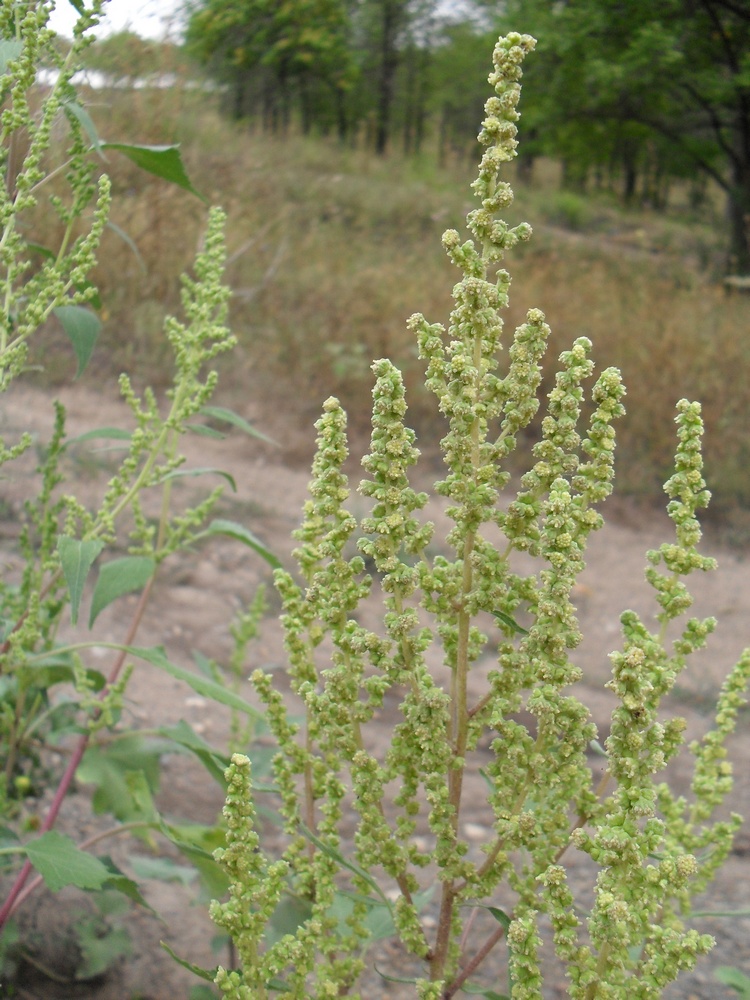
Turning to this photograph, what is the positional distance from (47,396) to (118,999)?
4154 millimetres

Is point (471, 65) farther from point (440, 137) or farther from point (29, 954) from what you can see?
point (29, 954)

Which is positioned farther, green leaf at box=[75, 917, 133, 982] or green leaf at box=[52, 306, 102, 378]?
green leaf at box=[75, 917, 133, 982]

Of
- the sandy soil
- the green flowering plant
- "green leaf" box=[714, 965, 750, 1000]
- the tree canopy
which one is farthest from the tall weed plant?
the tree canopy

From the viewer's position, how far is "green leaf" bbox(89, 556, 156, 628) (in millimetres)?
1490

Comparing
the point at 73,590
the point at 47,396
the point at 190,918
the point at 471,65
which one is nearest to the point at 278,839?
the point at 190,918

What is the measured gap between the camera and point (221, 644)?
3.73 metres

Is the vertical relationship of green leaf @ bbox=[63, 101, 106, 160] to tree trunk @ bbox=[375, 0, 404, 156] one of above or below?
below

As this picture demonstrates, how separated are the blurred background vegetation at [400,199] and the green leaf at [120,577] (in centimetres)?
56

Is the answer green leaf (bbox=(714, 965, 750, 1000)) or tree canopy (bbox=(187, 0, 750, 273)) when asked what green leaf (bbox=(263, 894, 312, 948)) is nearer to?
green leaf (bbox=(714, 965, 750, 1000))

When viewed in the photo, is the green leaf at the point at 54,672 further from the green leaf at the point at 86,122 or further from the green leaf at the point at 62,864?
the green leaf at the point at 86,122

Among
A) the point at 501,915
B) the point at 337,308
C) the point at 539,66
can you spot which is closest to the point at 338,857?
the point at 501,915

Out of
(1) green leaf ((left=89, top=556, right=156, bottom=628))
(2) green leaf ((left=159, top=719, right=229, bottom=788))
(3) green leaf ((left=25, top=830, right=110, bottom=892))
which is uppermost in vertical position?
(1) green leaf ((left=89, top=556, right=156, bottom=628))

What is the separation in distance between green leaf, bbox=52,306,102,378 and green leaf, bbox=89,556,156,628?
1.07 ft

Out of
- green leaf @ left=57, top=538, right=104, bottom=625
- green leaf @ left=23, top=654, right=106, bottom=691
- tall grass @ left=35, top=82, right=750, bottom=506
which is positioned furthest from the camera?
tall grass @ left=35, top=82, right=750, bottom=506
